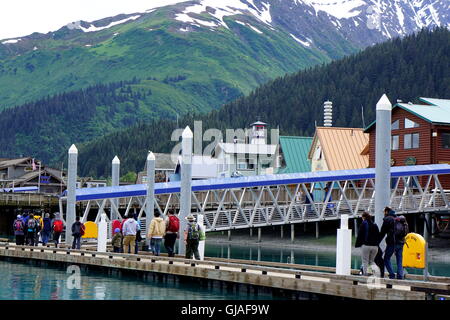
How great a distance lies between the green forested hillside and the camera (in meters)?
159

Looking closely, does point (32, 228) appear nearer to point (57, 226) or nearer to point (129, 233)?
point (57, 226)

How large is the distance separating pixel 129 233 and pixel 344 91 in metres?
141

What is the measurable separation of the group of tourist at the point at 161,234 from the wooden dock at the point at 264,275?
0.70 m

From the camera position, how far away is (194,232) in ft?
95.7

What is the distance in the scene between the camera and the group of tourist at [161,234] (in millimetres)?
29366

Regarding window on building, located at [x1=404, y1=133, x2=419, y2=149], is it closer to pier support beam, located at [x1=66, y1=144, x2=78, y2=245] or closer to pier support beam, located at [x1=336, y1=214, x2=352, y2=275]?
pier support beam, located at [x1=66, y1=144, x2=78, y2=245]

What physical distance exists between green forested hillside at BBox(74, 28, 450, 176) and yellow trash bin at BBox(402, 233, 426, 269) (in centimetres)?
12349

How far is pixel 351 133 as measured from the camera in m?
79.1

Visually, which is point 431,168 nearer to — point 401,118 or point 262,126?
point 401,118

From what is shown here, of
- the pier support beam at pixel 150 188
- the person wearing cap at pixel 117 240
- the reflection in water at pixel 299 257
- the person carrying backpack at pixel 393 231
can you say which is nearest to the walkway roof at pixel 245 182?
the reflection in water at pixel 299 257

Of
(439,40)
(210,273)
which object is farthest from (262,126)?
(439,40)

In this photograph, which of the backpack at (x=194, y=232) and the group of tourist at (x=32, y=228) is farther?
the group of tourist at (x=32, y=228)

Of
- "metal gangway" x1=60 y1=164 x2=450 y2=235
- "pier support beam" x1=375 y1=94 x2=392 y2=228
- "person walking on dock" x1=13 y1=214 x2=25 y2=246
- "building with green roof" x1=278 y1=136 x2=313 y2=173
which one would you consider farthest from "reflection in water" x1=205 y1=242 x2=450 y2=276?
"building with green roof" x1=278 y1=136 x2=313 y2=173

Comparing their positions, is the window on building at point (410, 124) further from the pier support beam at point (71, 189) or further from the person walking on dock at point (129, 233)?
the person walking on dock at point (129, 233)
